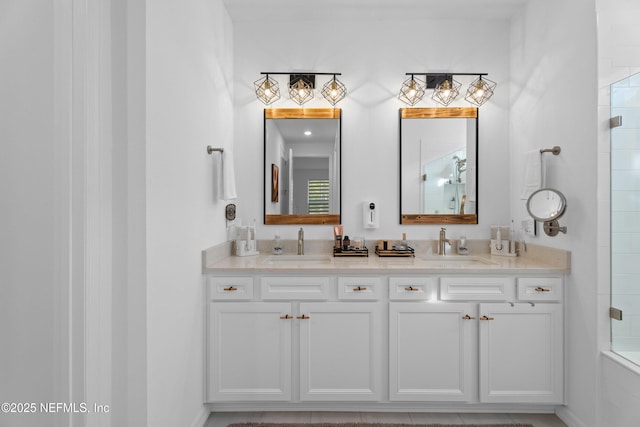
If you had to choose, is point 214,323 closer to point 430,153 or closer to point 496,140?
point 430,153

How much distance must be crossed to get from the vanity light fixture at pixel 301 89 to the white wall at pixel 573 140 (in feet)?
4.45

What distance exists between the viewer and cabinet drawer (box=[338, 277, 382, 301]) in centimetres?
216

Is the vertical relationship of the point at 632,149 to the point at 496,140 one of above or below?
below

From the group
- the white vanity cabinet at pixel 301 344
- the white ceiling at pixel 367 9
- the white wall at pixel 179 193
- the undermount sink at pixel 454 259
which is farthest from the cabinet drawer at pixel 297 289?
the white ceiling at pixel 367 9

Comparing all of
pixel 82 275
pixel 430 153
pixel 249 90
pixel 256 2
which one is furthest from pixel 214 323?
pixel 256 2

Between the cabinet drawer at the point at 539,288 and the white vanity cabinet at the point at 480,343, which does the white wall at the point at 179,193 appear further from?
the cabinet drawer at the point at 539,288

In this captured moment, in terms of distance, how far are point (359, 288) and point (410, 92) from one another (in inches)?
61.3

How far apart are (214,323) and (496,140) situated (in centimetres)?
243

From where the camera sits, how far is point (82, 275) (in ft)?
4.21

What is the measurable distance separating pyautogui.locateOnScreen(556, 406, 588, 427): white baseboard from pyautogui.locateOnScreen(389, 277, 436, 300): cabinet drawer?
40.0 inches

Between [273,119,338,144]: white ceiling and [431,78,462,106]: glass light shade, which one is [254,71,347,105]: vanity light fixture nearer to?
[273,119,338,144]: white ceiling

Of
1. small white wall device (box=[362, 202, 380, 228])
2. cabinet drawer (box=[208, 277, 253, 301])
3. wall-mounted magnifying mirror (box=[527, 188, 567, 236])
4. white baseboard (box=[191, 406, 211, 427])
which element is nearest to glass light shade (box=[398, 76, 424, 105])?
small white wall device (box=[362, 202, 380, 228])

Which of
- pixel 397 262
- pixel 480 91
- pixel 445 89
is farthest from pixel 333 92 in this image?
pixel 397 262

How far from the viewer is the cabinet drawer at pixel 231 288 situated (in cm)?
217
